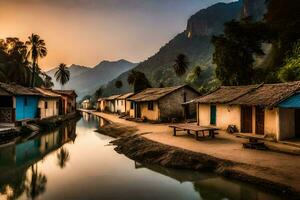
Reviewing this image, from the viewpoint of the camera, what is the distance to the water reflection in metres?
13.4

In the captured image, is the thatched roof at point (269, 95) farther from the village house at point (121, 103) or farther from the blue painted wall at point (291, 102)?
the village house at point (121, 103)

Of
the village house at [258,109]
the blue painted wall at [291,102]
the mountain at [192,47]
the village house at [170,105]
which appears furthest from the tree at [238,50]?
the mountain at [192,47]

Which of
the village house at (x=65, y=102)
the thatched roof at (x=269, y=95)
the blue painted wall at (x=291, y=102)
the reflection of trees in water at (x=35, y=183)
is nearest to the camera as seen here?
the reflection of trees in water at (x=35, y=183)

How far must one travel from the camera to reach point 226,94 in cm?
2556

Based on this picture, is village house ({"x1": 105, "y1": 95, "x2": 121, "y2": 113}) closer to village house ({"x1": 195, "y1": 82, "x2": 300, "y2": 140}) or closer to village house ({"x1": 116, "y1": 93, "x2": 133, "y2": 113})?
village house ({"x1": 116, "y1": 93, "x2": 133, "y2": 113})

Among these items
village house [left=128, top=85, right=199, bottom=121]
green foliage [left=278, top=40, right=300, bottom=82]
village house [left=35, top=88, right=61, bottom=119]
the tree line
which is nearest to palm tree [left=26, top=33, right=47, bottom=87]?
the tree line

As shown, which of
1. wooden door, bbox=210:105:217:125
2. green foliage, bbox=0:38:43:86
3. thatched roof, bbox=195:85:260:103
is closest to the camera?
thatched roof, bbox=195:85:260:103

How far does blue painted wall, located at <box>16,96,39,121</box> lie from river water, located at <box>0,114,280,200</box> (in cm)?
1028

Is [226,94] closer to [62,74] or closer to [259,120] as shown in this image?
[259,120]

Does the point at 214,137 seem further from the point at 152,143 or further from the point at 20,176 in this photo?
the point at 20,176

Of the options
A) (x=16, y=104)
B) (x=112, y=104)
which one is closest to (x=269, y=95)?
(x=16, y=104)

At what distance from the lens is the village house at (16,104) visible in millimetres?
29875

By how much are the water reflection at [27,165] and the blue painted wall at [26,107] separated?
15.5ft

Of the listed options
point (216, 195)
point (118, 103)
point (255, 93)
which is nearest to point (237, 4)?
point (118, 103)
